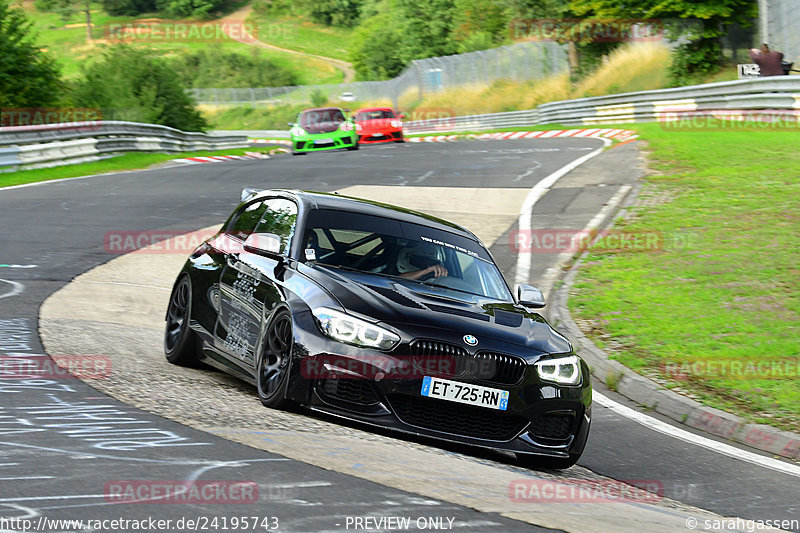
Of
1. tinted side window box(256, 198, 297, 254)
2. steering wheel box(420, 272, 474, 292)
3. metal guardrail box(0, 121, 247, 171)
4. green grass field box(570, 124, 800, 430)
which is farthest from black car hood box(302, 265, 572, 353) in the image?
metal guardrail box(0, 121, 247, 171)

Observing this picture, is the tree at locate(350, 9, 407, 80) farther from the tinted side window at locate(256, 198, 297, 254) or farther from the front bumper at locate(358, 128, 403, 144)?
the tinted side window at locate(256, 198, 297, 254)

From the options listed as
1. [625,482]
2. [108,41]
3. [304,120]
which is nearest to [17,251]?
[625,482]

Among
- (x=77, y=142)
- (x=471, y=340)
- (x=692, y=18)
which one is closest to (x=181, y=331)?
(x=471, y=340)

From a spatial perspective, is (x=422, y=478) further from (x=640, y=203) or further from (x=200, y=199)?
(x=200, y=199)

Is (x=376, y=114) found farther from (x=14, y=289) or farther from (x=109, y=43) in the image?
(x=109, y=43)

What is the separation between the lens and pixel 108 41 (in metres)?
125

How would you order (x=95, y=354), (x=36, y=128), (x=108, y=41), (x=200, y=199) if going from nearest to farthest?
(x=95, y=354), (x=200, y=199), (x=36, y=128), (x=108, y=41)

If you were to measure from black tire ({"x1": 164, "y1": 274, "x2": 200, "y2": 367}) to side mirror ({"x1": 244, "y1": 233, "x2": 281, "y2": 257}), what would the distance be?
1.02 metres

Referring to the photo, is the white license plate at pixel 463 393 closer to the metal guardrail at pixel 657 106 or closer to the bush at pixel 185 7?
the metal guardrail at pixel 657 106

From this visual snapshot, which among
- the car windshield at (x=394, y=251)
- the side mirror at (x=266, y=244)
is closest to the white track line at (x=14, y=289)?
the side mirror at (x=266, y=244)

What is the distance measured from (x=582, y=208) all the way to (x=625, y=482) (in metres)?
11.9

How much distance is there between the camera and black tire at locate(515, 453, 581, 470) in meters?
6.46

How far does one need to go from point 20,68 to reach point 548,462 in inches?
1134

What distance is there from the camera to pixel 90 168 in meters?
26.8
